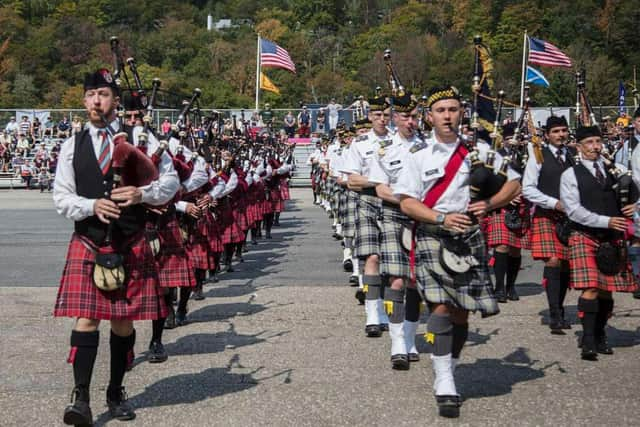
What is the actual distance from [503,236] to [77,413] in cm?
532

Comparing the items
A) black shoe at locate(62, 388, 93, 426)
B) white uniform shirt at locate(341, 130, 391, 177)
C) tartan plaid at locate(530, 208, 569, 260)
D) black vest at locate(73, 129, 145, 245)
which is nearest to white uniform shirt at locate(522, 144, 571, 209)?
tartan plaid at locate(530, 208, 569, 260)

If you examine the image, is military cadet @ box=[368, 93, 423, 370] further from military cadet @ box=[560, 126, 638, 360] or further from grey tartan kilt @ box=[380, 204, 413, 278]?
military cadet @ box=[560, 126, 638, 360]

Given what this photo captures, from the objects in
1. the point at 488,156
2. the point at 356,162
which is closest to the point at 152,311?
the point at 488,156

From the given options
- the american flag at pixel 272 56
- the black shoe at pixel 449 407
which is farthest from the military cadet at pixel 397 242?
the american flag at pixel 272 56

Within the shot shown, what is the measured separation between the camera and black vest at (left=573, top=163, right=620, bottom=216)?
6.52 m

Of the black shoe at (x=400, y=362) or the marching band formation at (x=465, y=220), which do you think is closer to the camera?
the marching band formation at (x=465, y=220)

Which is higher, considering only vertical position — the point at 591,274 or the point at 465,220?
the point at 465,220

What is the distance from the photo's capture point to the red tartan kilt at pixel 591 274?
6501 millimetres

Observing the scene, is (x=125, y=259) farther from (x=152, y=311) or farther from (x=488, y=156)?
(x=488, y=156)

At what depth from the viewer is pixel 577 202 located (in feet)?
21.6

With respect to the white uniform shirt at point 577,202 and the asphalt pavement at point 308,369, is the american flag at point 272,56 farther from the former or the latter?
the white uniform shirt at point 577,202

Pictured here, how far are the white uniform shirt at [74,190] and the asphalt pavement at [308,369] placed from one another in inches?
→ 42.8

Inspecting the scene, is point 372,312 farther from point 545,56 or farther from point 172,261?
point 545,56

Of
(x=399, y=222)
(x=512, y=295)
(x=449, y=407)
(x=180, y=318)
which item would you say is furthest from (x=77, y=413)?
(x=512, y=295)
